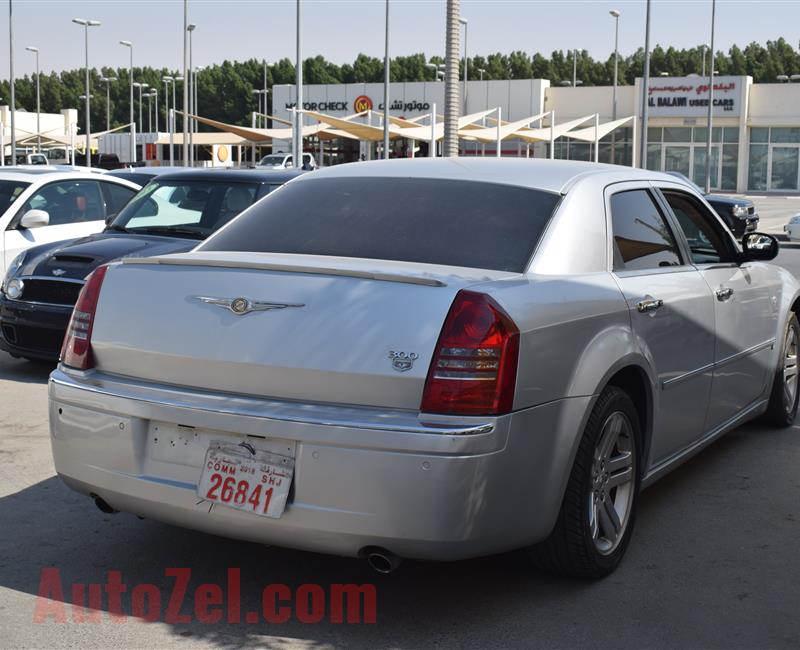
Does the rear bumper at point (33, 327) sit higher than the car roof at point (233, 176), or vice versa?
the car roof at point (233, 176)

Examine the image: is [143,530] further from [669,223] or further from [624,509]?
[669,223]

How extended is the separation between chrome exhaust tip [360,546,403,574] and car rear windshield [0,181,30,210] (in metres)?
8.01

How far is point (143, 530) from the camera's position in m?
4.86

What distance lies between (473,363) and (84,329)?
1513 millimetres

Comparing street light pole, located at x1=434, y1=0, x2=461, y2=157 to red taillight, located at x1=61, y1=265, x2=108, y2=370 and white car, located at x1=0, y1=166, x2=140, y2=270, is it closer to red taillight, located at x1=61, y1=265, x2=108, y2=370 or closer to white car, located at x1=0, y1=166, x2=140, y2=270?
white car, located at x1=0, y1=166, x2=140, y2=270

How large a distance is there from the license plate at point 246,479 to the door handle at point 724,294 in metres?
2.71

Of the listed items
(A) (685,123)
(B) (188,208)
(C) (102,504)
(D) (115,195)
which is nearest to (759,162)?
(A) (685,123)

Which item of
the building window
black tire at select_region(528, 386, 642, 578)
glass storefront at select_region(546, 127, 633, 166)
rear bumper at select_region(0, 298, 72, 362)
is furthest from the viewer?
glass storefront at select_region(546, 127, 633, 166)

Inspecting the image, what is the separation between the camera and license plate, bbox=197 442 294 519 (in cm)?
371

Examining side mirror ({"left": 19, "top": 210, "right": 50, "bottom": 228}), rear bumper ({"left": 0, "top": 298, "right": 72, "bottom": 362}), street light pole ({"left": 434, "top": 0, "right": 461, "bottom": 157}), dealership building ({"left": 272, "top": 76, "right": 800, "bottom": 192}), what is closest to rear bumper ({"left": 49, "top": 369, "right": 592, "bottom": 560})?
rear bumper ({"left": 0, "top": 298, "right": 72, "bottom": 362})

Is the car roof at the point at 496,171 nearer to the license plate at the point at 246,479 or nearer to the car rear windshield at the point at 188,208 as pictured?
the license plate at the point at 246,479

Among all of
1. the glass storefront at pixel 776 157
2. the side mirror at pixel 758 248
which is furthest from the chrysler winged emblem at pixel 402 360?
the glass storefront at pixel 776 157

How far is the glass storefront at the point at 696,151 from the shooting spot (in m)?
61.9

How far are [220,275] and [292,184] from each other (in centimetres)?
129
